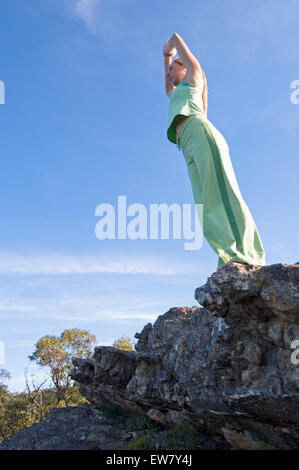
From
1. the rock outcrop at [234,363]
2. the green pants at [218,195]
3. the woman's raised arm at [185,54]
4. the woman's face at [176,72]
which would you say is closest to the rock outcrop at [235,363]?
the rock outcrop at [234,363]

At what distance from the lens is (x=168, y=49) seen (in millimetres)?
5363

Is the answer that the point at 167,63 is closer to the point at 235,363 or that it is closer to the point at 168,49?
the point at 168,49

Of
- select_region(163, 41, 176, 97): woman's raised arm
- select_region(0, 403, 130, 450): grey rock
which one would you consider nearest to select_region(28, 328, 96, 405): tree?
select_region(0, 403, 130, 450): grey rock

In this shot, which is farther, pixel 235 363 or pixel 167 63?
pixel 167 63

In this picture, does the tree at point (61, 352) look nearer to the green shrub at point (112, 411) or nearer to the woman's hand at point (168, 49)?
the green shrub at point (112, 411)

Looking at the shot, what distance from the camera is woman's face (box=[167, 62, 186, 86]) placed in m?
5.47

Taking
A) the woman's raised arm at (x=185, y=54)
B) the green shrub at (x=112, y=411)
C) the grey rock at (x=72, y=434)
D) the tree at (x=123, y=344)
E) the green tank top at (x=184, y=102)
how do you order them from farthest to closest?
the tree at (x=123, y=344) < the green shrub at (x=112, y=411) < the grey rock at (x=72, y=434) < the woman's raised arm at (x=185, y=54) < the green tank top at (x=184, y=102)

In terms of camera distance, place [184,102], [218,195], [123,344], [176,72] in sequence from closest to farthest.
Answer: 1. [218,195]
2. [184,102]
3. [176,72]
4. [123,344]

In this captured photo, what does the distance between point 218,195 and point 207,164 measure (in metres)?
0.44

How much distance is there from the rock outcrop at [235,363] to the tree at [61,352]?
22702 mm

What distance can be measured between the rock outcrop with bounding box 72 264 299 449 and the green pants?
33 cm

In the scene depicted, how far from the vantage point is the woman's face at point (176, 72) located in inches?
215

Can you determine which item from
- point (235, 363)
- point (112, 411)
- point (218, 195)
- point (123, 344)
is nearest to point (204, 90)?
point (218, 195)

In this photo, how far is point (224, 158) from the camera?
4582mm
